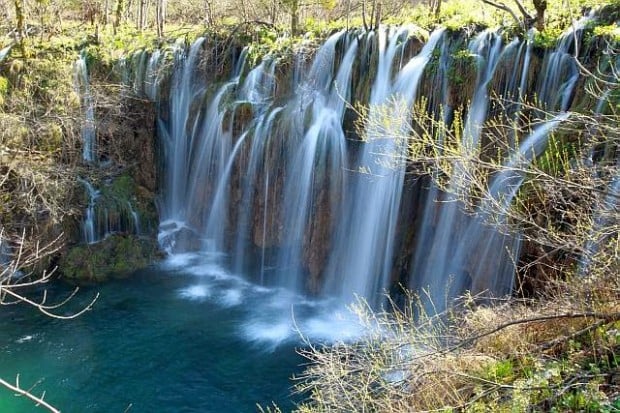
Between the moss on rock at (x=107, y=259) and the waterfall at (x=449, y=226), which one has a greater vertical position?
the waterfall at (x=449, y=226)

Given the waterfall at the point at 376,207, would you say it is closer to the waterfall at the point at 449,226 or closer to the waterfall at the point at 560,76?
the waterfall at the point at 449,226

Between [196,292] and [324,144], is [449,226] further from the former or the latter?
[196,292]

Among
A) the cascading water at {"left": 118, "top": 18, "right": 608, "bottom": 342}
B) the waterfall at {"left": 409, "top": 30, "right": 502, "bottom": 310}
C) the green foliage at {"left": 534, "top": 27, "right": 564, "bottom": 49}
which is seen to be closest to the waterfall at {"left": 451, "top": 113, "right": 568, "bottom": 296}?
Answer: the cascading water at {"left": 118, "top": 18, "right": 608, "bottom": 342}

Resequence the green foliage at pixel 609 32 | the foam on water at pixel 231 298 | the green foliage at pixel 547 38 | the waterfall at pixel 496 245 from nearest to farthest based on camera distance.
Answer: the waterfall at pixel 496 245 < the green foliage at pixel 609 32 < the green foliage at pixel 547 38 < the foam on water at pixel 231 298

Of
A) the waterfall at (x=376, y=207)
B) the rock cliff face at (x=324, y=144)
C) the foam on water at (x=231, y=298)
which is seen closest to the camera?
the rock cliff face at (x=324, y=144)

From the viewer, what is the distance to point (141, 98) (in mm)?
17219

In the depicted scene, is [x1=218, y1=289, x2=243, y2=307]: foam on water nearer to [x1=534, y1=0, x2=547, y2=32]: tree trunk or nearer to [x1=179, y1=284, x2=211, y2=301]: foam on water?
[x1=179, y1=284, x2=211, y2=301]: foam on water

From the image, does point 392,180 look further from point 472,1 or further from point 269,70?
point 472,1

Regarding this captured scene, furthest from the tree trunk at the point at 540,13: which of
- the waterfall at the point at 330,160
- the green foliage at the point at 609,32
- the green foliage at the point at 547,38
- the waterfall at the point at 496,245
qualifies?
the waterfall at the point at 496,245

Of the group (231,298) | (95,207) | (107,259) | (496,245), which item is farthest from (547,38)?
(95,207)

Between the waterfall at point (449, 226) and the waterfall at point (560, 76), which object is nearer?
the waterfall at point (560, 76)

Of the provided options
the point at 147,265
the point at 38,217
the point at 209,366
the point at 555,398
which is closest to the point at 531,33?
the point at 555,398

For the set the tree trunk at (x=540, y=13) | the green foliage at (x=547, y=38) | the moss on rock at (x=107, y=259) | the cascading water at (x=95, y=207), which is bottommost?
the moss on rock at (x=107, y=259)

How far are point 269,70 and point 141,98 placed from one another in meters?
4.63
